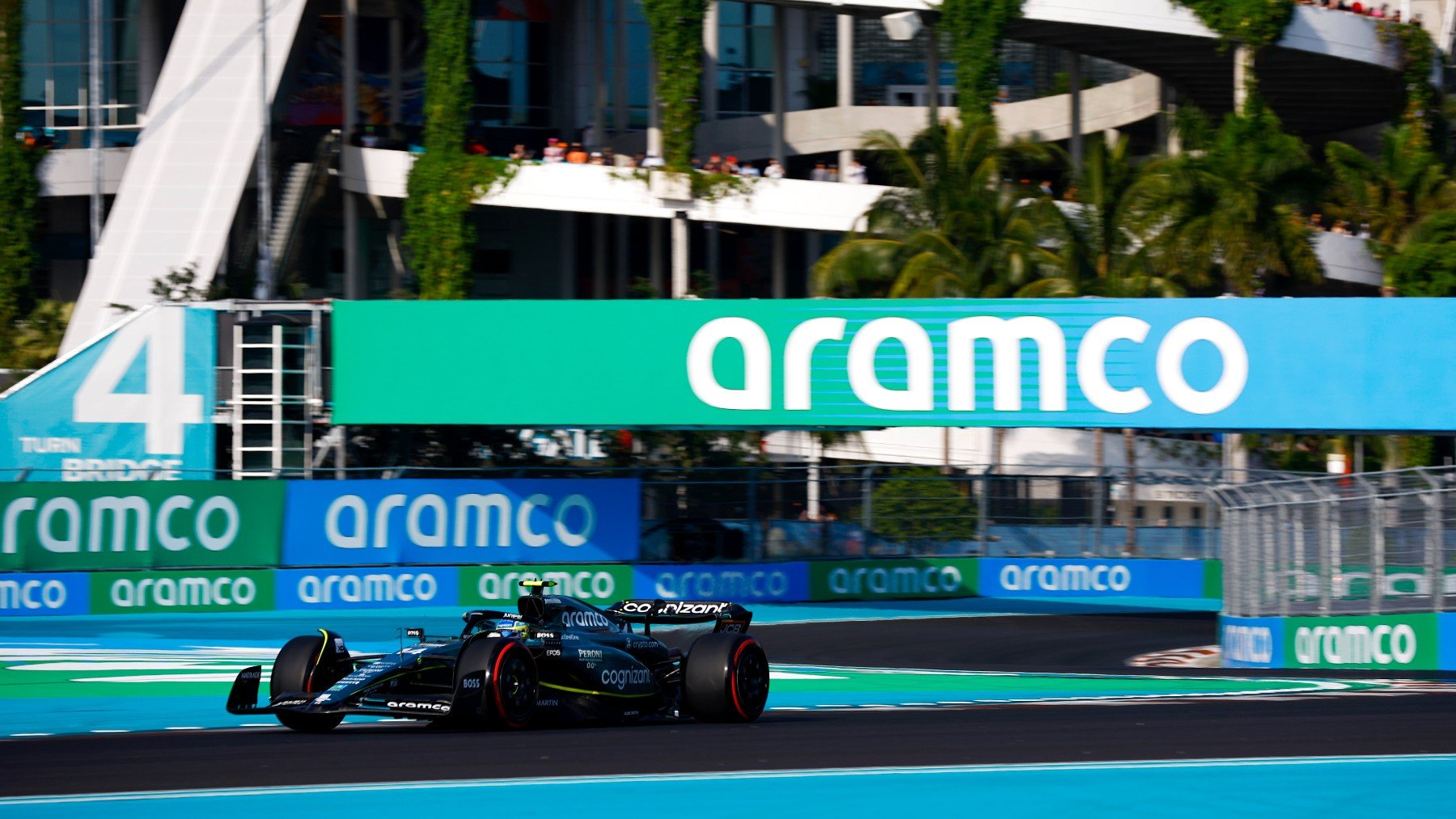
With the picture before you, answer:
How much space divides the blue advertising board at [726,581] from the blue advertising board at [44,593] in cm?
733

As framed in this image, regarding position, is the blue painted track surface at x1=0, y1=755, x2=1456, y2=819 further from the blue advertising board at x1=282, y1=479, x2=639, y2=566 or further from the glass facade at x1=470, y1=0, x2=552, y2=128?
the glass facade at x1=470, y1=0, x2=552, y2=128

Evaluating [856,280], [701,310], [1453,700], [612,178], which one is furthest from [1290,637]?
[612,178]

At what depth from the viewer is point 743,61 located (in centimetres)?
4719

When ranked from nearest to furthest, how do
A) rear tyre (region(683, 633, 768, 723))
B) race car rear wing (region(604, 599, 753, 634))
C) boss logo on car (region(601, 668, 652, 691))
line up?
boss logo on car (region(601, 668, 652, 691)) < rear tyre (region(683, 633, 768, 723)) < race car rear wing (region(604, 599, 753, 634))

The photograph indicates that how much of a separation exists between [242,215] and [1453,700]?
112ft

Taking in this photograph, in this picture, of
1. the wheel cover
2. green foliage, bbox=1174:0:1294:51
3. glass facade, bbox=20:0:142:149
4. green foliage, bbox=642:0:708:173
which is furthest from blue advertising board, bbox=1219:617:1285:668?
glass facade, bbox=20:0:142:149

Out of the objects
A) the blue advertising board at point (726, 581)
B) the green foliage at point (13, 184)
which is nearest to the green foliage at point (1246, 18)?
the blue advertising board at point (726, 581)

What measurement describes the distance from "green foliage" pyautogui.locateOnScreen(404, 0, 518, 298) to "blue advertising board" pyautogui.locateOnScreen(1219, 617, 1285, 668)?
22020 mm

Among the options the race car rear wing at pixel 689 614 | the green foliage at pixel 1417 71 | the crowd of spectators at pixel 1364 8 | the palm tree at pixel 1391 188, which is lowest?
the race car rear wing at pixel 689 614

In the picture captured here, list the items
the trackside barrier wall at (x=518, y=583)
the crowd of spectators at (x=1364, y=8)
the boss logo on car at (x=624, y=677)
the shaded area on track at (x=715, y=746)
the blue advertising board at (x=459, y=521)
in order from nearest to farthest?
the shaded area on track at (x=715, y=746) → the boss logo on car at (x=624, y=677) → the trackside barrier wall at (x=518, y=583) → the blue advertising board at (x=459, y=521) → the crowd of spectators at (x=1364, y=8)

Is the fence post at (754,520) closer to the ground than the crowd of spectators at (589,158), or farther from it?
closer to the ground

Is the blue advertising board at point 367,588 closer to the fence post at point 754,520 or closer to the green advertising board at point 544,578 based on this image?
the green advertising board at point 544,578

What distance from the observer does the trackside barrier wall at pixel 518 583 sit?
75.0 feet

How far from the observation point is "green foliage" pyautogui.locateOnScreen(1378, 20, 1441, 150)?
37.9 metres
